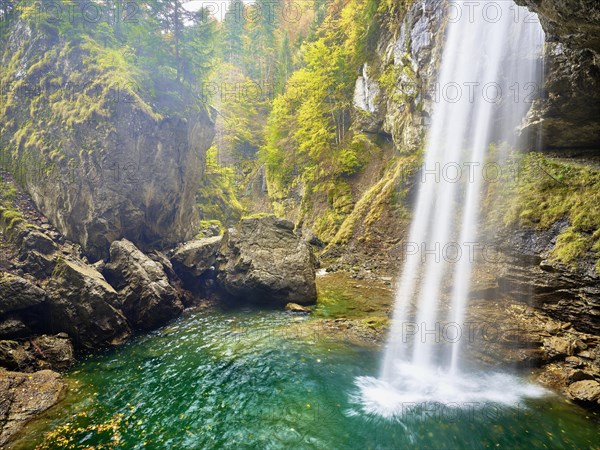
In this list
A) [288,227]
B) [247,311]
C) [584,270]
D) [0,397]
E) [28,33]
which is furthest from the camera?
[288,227]

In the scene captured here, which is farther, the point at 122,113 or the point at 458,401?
the point at 122,113

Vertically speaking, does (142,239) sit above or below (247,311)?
above

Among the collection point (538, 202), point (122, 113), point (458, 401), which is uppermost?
point (122, 113)

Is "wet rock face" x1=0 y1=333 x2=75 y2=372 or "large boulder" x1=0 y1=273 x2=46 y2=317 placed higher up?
"large boulder" x1=0 y1=273 x2=46 y2=317

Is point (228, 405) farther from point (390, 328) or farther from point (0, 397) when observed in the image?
point (390, 328)

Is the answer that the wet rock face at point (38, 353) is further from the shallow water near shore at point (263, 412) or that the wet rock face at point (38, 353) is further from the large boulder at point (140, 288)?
the large boulder at point (140, 288)

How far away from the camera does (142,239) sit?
1856 cm

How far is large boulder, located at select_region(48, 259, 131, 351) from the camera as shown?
461 inches

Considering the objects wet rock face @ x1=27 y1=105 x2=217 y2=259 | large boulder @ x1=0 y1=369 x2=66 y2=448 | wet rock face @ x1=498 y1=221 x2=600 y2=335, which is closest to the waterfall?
wet rock face @ x1=498 y1=221 x2=600 y2=335

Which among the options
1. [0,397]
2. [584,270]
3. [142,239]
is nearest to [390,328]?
[584,270]

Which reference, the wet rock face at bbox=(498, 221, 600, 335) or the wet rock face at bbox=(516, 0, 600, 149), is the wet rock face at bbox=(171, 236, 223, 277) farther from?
the wet rock face at bbox=(516, 0, 600, 149)

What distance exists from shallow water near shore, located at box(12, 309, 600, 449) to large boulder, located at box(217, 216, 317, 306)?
16.1ft

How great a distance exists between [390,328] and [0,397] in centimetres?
1302

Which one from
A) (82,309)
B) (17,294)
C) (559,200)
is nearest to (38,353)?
(82,309)
